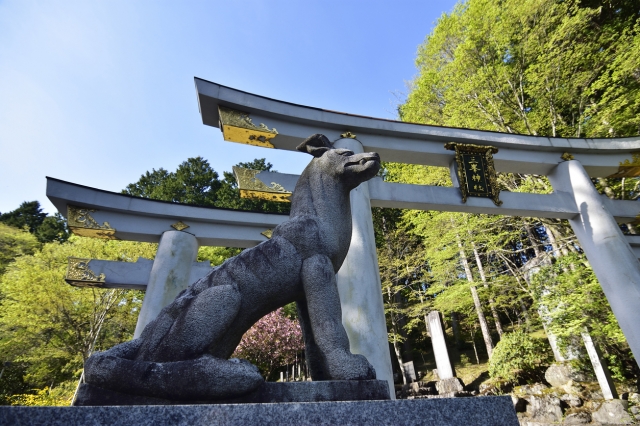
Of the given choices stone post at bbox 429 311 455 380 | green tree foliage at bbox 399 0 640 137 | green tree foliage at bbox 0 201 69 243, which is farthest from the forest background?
green tree foliage at bbox 0 201 69 243

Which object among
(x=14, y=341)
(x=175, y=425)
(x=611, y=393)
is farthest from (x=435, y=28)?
(x=14, y=341)

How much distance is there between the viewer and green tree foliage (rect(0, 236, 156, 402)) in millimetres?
12711

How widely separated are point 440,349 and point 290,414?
1418 centimetres

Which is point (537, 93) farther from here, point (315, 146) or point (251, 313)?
point (251, 313)

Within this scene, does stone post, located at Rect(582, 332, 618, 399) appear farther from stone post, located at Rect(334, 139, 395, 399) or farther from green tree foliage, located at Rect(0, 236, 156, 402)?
green tree foliage, located at Rect(0, 236, 156, 402)

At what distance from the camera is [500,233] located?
10.3 metres

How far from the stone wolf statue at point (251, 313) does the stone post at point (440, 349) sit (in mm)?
13326

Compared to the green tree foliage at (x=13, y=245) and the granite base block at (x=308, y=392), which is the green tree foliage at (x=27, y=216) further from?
the granite base block at (x=308, y=392)

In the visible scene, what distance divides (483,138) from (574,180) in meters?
2.20

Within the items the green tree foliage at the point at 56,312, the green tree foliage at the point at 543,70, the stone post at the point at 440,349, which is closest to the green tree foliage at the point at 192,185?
the green tree foliage at the point at 56,312

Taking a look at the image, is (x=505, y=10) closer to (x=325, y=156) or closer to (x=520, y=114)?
(x=520, y=114)

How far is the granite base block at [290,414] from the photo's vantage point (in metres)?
1.30

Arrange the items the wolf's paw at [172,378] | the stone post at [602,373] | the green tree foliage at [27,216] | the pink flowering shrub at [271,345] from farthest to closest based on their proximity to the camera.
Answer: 1. the green tree foliage at [27,216]
2. the pink flowering shrub at [271,345]
3. the stone post at [602,373]
4. the wolf's paw at [172,378]

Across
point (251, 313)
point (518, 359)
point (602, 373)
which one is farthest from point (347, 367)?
point (518, 359)
